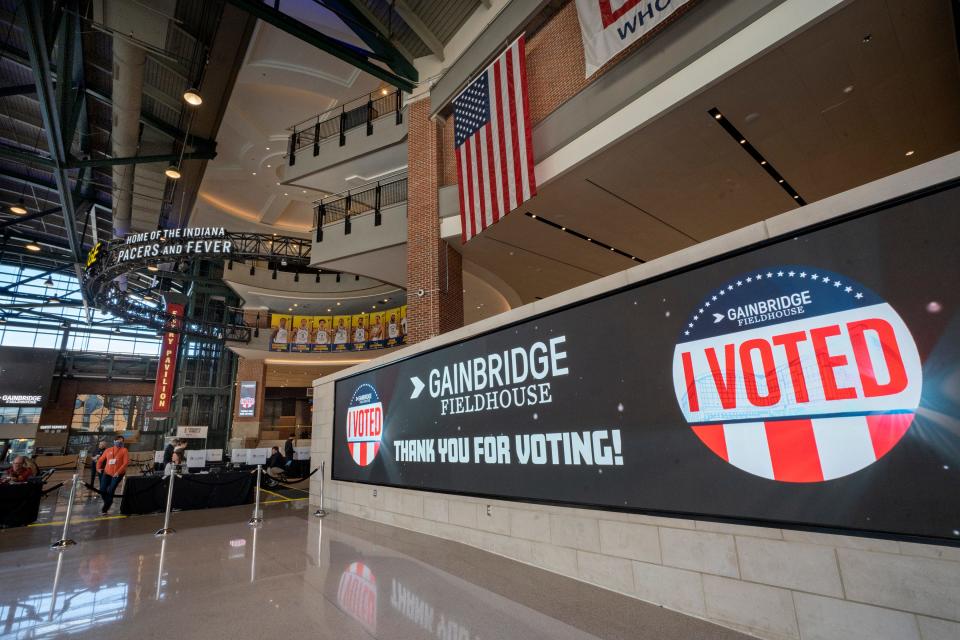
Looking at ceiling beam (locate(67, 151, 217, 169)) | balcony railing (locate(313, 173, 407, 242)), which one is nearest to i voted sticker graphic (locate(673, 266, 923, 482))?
balcony railing (locate(313, 173, 407, 242))

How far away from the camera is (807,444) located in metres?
2.95

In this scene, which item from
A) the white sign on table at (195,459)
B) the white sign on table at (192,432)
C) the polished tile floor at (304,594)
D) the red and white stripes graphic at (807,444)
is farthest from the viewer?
the white sign on table at (192,432)

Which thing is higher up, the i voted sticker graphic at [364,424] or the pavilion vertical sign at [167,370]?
the pavilion vertical sign at [167,370]

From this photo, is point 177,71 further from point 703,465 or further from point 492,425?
point 703,465

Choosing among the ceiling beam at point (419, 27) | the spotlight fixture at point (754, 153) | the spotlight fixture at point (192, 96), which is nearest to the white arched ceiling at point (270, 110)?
the ceiling beam at point (419, 27)

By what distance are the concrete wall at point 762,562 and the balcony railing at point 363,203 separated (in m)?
9.88

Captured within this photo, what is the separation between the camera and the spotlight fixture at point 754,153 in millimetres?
7188

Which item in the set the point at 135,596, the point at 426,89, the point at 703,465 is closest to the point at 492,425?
the point at 703,465

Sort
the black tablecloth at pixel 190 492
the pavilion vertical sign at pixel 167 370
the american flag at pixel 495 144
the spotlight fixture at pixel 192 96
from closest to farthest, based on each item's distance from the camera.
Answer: the american flag at pixel 495 144
the black tablecloth at pixel 190 492
the spotlight fixture at pixel 192 96
the pavilion vertical sign at pixel 167 370

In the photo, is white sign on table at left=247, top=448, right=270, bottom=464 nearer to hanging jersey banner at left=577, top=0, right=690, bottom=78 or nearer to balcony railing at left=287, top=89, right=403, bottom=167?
balcony railing at left=287, top=89, right=403, bottom=167

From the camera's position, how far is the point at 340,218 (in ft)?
48.1

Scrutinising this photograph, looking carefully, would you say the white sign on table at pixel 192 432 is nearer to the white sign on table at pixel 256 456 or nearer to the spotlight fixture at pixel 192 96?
the white sign on table at pixel 256 456

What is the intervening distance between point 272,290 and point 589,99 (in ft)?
75.0

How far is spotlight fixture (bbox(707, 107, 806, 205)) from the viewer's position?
7.19 metres
